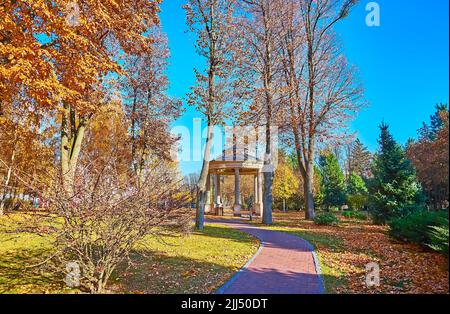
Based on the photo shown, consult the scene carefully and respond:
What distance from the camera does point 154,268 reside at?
684 centimetres

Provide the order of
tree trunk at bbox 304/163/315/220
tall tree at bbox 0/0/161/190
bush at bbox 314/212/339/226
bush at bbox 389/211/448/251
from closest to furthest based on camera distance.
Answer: tall tree at bbox 0/0/161/190 < bush at bbox 389/211/448/251 < bush at bbox 314/212/339/226 < tree trunk at bbox 304/163/315/220

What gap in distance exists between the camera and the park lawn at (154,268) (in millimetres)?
5379

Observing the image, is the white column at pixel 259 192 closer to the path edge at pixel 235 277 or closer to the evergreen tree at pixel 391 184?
the evergreen tree at pixel 391 184

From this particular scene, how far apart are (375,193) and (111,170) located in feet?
48.8

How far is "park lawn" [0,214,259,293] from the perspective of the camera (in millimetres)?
5379

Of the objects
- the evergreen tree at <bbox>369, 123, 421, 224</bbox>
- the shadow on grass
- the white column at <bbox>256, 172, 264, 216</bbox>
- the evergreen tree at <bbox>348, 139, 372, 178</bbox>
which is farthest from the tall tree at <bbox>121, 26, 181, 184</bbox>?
the evergreen tree at <bbox>348, 139, 372, 178</bbox>

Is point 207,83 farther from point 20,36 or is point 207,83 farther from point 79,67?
point 20,36

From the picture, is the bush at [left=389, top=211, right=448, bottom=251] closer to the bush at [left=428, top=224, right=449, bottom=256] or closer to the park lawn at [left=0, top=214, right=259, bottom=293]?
the bush at [left=428, top=224, right=449, bottom=256]

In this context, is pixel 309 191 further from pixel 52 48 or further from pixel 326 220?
pixel 52 48

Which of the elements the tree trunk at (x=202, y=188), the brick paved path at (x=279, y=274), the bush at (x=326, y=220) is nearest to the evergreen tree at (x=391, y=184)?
the bush at (x=326, y=220)

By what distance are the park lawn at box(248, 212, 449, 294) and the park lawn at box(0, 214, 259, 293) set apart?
7.17 feet

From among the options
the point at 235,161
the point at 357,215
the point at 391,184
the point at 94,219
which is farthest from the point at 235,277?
the point at 357,215

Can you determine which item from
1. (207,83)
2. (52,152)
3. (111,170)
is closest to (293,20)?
(207,83)

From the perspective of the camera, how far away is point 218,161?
928 inches
